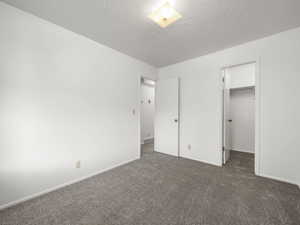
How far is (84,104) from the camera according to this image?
2.20 m

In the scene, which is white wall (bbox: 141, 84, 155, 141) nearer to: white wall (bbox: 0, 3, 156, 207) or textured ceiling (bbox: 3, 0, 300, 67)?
white wall (bbox: 0, 3, 156, 207)

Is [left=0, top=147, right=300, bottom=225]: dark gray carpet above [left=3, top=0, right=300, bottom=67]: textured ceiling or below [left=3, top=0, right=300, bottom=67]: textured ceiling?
below

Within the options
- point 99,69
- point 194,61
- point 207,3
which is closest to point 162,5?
point 207,3

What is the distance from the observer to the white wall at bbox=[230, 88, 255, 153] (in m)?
3.63

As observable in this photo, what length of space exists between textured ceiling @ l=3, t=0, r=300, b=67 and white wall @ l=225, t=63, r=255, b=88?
4.45ft

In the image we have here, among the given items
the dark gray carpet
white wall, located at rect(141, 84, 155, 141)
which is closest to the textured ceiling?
the dark gray carpet

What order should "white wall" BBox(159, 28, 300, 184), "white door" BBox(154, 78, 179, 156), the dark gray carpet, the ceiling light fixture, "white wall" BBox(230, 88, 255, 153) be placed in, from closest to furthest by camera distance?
the dark gray carpet, the ceiling light fixture, "white wall" BBox(159, 28, 300, 184), "white door" BBox(154, 78, 179, 156), "white wall" BBox(230, 88, 255, 153)

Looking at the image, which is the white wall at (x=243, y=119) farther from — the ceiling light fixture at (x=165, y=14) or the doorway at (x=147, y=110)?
the ceiling light fixture at (x=165, y=14)

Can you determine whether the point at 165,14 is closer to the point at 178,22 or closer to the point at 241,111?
the point at 178,22

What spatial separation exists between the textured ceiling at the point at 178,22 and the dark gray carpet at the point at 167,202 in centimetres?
252

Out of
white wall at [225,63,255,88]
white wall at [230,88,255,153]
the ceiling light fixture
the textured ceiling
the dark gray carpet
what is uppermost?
the textured ceiling

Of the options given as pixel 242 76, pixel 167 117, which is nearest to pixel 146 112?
pixel 167 117

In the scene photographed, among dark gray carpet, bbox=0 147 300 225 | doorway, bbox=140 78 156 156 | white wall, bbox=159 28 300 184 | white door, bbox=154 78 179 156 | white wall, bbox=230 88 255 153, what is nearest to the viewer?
dark gray carpet, bbox=0 147 300 225

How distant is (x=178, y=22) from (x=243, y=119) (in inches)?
138
